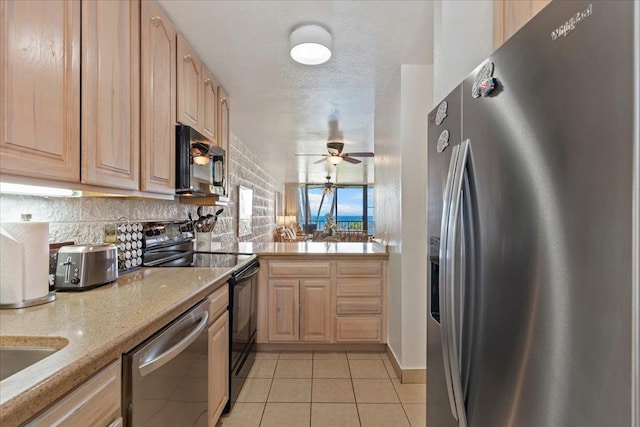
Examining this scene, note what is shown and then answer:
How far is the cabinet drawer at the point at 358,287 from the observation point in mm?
3100

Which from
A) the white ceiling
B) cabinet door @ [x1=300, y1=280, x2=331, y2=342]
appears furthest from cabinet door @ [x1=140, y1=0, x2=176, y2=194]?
cabinet door @ [x1=300, y1=280, x2=331, y2=342]

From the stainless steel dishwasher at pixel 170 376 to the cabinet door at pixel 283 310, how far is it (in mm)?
1454

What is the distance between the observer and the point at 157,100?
1794 mm

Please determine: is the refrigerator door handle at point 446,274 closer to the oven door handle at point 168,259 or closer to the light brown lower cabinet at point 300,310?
the oven door handle at point 168,259

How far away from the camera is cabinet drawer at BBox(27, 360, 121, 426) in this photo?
2.30 ft

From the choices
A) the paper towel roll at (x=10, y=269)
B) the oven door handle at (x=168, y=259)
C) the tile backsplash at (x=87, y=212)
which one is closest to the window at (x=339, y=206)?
the tile backsplash at (x=87, y=212)

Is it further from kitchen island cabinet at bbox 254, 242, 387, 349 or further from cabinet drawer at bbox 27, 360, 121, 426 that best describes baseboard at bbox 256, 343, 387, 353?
cabinet drawer at bbox 27, 360, 121, 426

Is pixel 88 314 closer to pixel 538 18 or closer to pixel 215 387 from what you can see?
pixel 215 387

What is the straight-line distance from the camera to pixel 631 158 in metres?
0.51

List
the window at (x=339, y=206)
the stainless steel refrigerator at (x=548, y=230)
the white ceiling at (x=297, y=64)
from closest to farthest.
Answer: the stainless steel refrigerator at (x=548, y=230), the white ceiling at (x=297, y=64), the window at (x=339, y=206)

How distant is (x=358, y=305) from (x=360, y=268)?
34 cm

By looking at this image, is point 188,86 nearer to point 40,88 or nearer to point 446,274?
point 40,88

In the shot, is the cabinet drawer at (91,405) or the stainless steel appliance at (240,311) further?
the stainless steel appliance at (240,311)

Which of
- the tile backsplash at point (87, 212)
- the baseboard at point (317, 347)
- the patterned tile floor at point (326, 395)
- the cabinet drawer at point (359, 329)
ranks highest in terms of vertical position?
the tile backsplash at point (87, 212)
